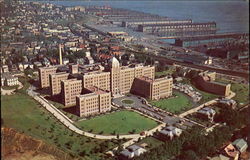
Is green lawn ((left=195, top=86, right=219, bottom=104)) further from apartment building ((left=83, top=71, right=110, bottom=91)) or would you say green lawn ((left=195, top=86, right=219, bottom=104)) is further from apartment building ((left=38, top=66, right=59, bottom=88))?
apartment building ((left=38, top=66, right=59, bottom=88))

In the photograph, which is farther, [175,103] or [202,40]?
[202,40]

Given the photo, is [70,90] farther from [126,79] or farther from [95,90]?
[126,79]

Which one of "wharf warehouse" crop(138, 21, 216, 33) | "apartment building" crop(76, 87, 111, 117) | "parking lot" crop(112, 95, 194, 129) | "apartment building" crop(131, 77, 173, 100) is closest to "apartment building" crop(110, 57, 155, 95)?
"apartment building" crop(131, 77, 173, 100)

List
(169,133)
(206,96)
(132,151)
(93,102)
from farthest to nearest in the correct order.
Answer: (206,96) < (93,102) < (169,133) < (132,151)

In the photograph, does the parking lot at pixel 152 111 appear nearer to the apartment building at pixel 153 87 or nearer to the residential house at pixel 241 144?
the apartment building at pixel 153 87

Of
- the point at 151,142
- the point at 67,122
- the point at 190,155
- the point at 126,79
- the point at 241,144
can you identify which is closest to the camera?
the point at 190,155

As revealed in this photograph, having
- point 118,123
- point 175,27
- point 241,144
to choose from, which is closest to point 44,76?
point 118,123
